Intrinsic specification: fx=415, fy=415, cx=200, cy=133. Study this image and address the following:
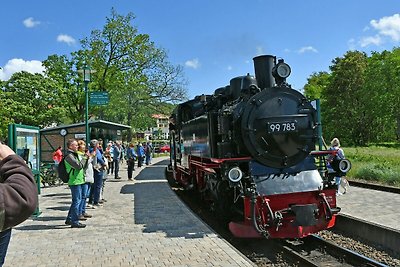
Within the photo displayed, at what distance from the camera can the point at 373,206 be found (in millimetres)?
9922

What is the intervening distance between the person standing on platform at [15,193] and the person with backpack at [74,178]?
6144 mm

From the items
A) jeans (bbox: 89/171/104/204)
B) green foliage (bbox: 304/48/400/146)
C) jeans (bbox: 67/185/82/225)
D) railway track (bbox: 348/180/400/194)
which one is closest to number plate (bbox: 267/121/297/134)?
jeans (bbox: 67/185/82/225)

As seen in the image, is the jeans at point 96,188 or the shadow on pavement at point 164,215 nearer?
the shadow on pavement at point 164,215

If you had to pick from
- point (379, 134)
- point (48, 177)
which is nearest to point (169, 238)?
point (48, 177)

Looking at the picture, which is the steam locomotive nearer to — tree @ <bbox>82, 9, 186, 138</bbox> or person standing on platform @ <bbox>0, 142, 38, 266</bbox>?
person standing on platform @ <bbox>0, 142, 38, 266</bbox>

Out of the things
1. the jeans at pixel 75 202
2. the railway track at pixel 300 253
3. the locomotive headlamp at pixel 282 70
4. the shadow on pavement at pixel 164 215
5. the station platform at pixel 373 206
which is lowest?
the railway track at pixel 300 253

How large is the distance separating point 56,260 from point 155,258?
4.59 ft

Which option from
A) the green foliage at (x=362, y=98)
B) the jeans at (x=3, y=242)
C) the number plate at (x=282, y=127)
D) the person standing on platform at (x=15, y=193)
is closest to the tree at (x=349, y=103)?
the green foliage at (x=362, y=98)

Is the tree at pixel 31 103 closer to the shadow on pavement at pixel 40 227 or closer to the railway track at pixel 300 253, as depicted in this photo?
the shadow on pavement at pixel 40 227

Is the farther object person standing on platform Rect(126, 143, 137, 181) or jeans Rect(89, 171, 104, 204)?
person standing on platform Rect(126, 143, 137, 181)

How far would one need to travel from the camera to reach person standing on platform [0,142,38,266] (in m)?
1.74

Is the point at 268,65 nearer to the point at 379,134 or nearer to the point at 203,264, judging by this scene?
the point at 203,264

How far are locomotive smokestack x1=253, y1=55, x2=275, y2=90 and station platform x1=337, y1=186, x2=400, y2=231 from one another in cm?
333

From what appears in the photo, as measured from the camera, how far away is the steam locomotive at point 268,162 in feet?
22.9
